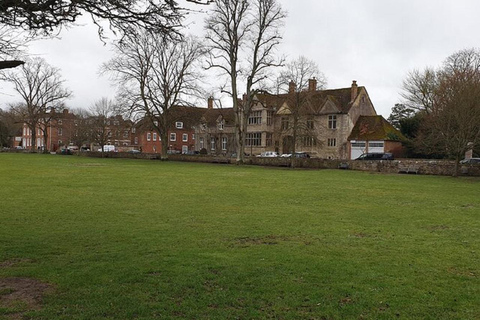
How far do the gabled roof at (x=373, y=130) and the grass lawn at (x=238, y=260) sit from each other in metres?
45.2

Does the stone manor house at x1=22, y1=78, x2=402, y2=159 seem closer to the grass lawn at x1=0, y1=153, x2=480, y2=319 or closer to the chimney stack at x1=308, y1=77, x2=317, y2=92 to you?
the chimney stack at x1=308, y1=77, x2=317, y2=92

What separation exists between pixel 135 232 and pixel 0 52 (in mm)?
5604

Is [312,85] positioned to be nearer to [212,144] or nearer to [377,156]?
[377,156]

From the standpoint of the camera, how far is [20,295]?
5992 millimetres

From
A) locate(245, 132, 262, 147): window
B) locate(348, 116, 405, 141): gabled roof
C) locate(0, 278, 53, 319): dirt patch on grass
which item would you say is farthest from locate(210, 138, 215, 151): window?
locate(0, 278, 53, 319): dirt patch on grass

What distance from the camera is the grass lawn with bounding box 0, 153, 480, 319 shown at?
18.7ft

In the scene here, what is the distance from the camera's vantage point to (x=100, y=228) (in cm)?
1109

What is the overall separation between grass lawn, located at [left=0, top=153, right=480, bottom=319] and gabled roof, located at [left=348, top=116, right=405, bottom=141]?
45.2 m

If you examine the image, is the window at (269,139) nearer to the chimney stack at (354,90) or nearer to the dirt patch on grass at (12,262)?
the chimney stack at (354,90)

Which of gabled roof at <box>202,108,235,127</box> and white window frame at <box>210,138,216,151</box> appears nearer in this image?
gabled roof at <box>202,108,235,127</box>

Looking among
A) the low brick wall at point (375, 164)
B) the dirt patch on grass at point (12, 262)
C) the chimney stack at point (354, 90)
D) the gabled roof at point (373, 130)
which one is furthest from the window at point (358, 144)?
the dirt patch on grass at point (12, 262)

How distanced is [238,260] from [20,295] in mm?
3777

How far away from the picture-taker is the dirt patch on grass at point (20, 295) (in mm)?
5426

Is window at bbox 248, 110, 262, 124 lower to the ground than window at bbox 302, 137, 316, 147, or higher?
higher
